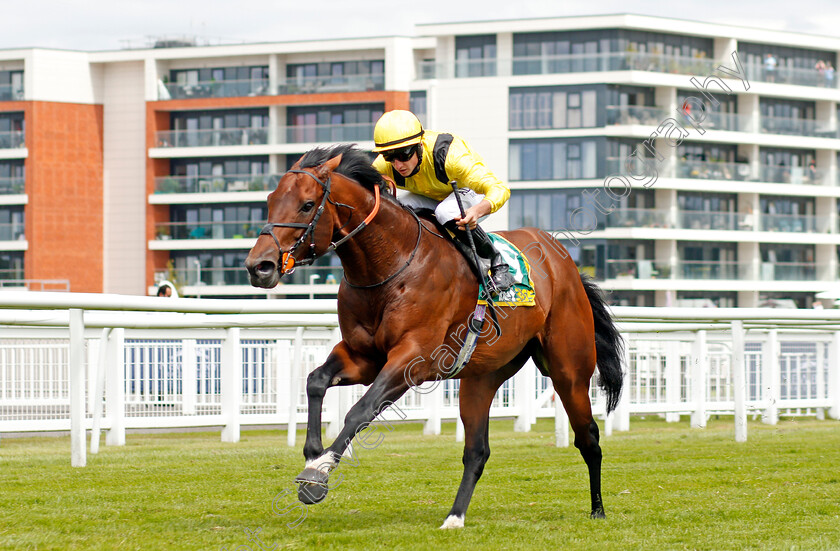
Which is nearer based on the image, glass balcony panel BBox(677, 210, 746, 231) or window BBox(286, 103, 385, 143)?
glass balcony panel BBox(677, 210, 746, 231)

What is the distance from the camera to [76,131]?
54.3m

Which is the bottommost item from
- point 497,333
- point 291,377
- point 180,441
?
point 180,441

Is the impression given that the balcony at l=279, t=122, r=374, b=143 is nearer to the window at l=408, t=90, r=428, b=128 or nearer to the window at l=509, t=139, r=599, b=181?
the window at l=408, t=90, r=428, b=128

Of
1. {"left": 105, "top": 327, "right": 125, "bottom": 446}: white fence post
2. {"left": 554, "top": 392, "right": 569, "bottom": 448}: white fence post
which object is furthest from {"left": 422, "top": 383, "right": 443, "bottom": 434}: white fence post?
{"left": 105, "top": 327, "right": 125, "bottom": 446}: white fence post

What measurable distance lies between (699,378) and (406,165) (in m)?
8.16

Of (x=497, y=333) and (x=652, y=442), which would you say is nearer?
(x=497, y=333)

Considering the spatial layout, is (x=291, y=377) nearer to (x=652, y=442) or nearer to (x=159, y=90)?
(x=652, y=442)

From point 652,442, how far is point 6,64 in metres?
50.8

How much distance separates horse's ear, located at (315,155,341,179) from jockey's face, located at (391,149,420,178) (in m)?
0.47

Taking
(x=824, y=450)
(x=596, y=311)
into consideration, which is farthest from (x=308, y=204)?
(x=824, y=450)

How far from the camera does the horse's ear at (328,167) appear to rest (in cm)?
521

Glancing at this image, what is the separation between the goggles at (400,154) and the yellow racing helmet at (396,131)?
0.08 meters

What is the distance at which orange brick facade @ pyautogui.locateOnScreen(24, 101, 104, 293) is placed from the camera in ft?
174

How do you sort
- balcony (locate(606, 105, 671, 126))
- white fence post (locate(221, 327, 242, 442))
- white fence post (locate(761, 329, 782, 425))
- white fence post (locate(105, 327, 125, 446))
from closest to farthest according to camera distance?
1. white fence post (locate(105, 327, 125, 446))
2. white fence post (locate(221, 327, 242, 442))
3. white fence post (locate(761, 329, 782, 425))
4. balcony (locate(606, 105, 671, 126))
